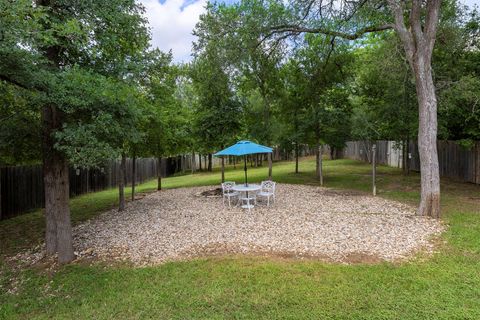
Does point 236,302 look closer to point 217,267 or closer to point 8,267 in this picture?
point 217,267

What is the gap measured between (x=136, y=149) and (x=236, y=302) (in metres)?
8.38

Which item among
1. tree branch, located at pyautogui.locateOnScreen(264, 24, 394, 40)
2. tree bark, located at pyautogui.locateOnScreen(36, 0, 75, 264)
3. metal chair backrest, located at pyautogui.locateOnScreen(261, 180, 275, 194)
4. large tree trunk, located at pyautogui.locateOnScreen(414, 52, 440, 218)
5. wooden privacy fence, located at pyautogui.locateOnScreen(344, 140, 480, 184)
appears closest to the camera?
tree bark, located at pyautogui.locateOnScreen(36, 0, 75, 264)

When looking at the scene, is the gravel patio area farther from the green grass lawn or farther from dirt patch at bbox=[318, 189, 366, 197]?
dirt patch at bbox=[318, 189, 366, 197]

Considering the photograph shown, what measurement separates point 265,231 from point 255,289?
2.72m

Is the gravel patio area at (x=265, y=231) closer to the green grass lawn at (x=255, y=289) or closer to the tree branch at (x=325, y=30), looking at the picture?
the green grass lawn at (x=255, y=289)

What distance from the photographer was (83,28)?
5000mm

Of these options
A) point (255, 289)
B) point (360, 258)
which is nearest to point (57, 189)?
point (255, 289)

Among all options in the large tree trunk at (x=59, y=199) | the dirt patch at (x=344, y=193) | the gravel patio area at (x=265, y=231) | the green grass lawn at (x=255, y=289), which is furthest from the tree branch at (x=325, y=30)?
the large tree trunk at (x=59, y=199)

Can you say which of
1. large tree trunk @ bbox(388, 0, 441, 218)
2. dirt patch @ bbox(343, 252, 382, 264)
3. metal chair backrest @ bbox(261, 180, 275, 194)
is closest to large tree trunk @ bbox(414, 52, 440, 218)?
Result: large tree trunk @ bbox(388, 0, 441, 218)

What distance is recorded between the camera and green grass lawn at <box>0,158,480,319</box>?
12.8 feet

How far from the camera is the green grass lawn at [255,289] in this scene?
3887 millimetres

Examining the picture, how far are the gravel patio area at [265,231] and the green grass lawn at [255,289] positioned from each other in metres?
0.50

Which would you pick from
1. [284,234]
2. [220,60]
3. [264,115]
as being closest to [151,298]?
[284,234]

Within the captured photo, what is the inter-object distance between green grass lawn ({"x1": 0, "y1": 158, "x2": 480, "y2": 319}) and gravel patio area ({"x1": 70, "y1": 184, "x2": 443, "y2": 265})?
50 centimetres
